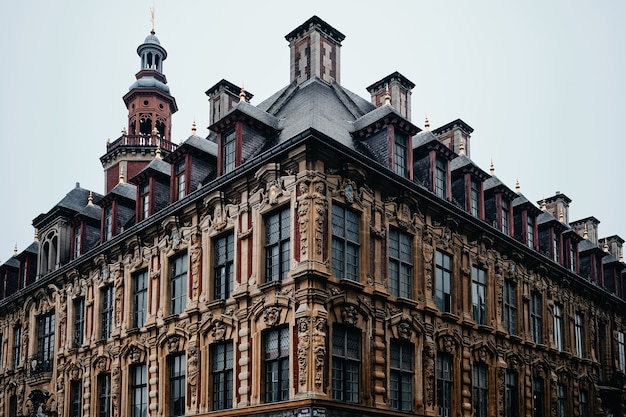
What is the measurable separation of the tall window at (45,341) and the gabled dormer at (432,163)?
17.8 meters

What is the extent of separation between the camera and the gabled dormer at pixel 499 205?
34.0 m

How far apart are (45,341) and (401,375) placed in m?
18.6

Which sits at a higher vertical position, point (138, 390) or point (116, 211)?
point (116, 211)

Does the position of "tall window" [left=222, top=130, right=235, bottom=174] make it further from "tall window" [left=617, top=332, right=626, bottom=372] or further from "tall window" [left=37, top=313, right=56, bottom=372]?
"tall window" [left=617, top=332, right=626, bottom=372]

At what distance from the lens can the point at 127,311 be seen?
3192cm

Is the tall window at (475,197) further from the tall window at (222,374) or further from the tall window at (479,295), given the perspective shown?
the tall window at (222,374)

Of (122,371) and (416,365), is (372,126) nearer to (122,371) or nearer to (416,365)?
(416,365)

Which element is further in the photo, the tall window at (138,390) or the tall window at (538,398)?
the tall window at (538,398)

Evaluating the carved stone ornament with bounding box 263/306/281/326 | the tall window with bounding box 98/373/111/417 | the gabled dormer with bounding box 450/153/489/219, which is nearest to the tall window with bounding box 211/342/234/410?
the carved stone ornament with bounding box 263/306/281/326

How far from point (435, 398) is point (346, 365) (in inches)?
174

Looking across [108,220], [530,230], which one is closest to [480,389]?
[530,230]

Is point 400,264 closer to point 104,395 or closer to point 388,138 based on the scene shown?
point 388,138

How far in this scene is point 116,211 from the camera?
34.8 m

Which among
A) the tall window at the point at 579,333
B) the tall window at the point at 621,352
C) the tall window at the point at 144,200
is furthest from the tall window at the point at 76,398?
the tall window at the point at 621,352
